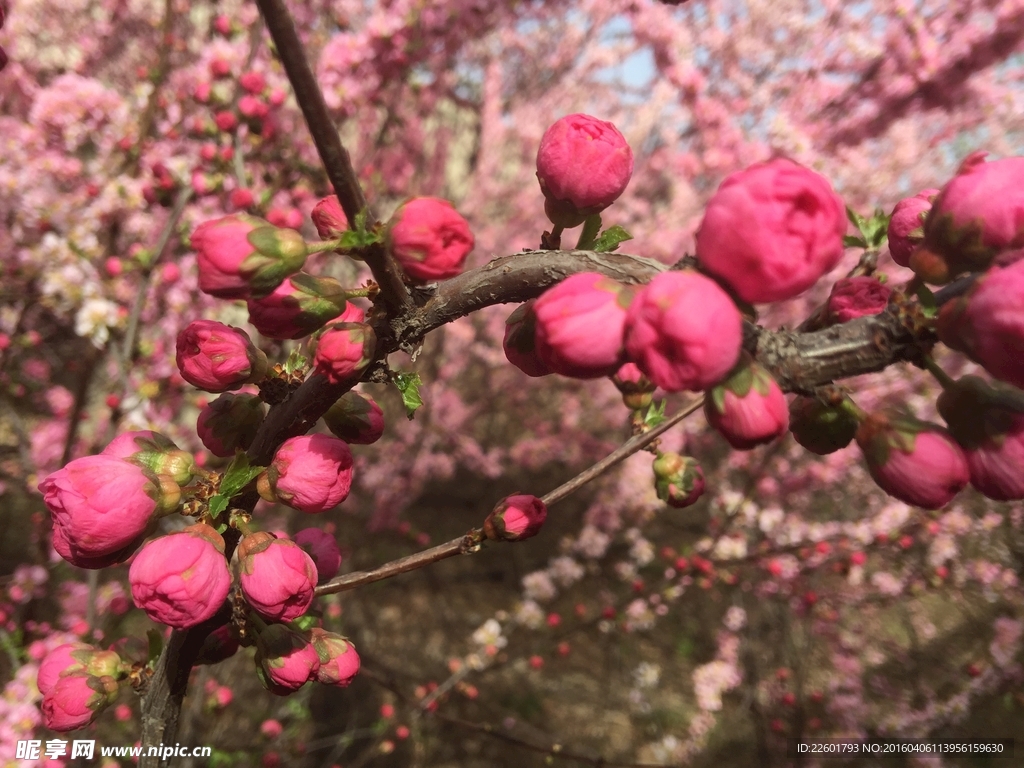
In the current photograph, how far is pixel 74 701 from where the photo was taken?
0.88m

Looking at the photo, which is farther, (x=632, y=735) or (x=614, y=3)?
(x=614, y=3)

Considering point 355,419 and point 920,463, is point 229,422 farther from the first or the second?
point 920,463

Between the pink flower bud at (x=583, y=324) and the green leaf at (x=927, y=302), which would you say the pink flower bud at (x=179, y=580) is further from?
the green leaf at (x=927, y=302)

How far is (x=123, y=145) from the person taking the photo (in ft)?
8.45

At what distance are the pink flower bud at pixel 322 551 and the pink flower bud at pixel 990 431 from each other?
91 centimetres

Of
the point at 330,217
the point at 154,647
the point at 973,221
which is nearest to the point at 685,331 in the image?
the point at 973,221

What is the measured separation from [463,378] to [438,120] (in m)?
2.55

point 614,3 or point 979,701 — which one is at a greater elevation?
point 614,3

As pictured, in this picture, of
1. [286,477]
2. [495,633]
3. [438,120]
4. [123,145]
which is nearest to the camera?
[286,477]

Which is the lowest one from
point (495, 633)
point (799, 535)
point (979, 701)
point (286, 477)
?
point (979, 701)

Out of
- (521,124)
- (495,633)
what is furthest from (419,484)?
(521,124)

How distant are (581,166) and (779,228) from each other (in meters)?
0.31

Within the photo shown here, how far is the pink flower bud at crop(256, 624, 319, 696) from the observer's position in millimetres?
803

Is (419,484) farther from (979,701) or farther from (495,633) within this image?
(979,701)
